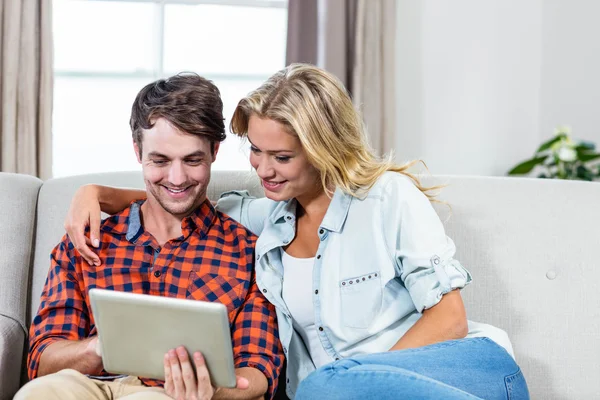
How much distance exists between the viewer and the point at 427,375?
1334 mm

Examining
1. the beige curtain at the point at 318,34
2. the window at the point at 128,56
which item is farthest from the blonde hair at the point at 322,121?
the window at the point at 128,56

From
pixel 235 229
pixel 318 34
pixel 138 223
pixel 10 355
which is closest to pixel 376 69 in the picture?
pixel 318 34

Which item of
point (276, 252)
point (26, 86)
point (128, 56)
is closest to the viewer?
point (276, 252)

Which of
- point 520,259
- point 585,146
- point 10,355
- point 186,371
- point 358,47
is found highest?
point 358,47

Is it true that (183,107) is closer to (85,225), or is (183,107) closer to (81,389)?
(85,225)

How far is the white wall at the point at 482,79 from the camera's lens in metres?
3.82

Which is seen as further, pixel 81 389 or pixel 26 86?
pixel 26 86

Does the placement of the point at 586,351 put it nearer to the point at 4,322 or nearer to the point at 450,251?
the point at 450,251

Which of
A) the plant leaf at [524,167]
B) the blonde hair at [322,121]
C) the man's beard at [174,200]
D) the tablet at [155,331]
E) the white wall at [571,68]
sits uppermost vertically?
the white wall at [571,68]

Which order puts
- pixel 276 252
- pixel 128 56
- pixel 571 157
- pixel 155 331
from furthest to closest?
pixel 128 56 < pixel 571 157 < pixel 276 252 < pixel 155 331

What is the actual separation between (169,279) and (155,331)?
41cm

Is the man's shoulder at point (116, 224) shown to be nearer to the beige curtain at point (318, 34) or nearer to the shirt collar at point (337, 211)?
the shirt collar at point (337, 211)

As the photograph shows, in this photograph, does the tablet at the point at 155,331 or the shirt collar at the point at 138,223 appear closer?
the tablet at the point at 155,331

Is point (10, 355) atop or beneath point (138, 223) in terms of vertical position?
beneath
